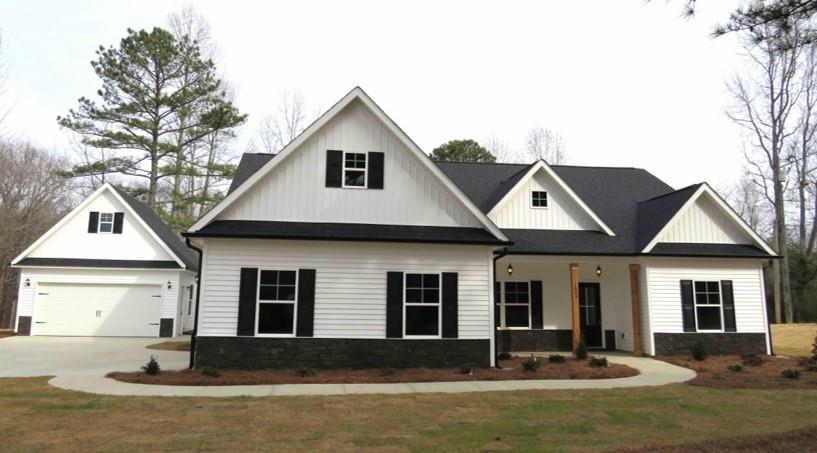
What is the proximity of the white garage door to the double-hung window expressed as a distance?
13775 millimetres

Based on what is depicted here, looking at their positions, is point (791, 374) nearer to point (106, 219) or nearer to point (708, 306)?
point (708, 306)

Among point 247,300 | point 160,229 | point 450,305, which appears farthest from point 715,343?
point 160,229

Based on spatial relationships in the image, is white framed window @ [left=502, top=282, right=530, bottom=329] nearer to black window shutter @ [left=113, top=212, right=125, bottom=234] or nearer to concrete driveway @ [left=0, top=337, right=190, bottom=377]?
concrete driveway @ [left=0, top=337, right=190, bottom=377]

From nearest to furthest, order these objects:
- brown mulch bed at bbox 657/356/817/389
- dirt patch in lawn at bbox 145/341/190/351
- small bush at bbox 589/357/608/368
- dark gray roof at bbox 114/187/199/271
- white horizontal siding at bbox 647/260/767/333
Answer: brown mulch bed at bbox 657/356/817/389
small bush at bbox 589/357/608/368
white horizontal siding at bbox 647/260/767/333
dirt patch in lawn at bbox 145/341/190/351
dark gray roof at bbox 114/187/199/271

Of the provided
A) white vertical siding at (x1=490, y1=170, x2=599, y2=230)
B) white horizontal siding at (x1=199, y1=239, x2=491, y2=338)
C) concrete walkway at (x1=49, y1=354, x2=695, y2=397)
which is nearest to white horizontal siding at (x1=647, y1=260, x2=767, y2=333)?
white vertical siding at (x1=490, y1=170, x2=599, y2=230)

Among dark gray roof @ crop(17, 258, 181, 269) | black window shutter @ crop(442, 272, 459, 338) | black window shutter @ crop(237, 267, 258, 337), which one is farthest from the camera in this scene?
dark gray roof @ crop(17, 258, 181, 269)

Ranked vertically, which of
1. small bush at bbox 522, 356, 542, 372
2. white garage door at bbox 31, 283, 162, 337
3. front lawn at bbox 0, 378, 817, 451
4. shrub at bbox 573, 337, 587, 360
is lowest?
front lawn at bbox 0, 378, 817, 451

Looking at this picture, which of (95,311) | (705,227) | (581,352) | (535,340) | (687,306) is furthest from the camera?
(95,311)

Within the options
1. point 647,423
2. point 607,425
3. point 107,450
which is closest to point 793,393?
point 647,423

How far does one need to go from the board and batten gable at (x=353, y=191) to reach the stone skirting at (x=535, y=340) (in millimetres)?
4910

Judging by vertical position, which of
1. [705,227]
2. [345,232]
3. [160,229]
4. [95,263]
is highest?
[160,229]

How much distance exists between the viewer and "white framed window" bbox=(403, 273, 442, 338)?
13070mm

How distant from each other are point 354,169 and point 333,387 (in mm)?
5668

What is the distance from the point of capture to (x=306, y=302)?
41.7 feet
